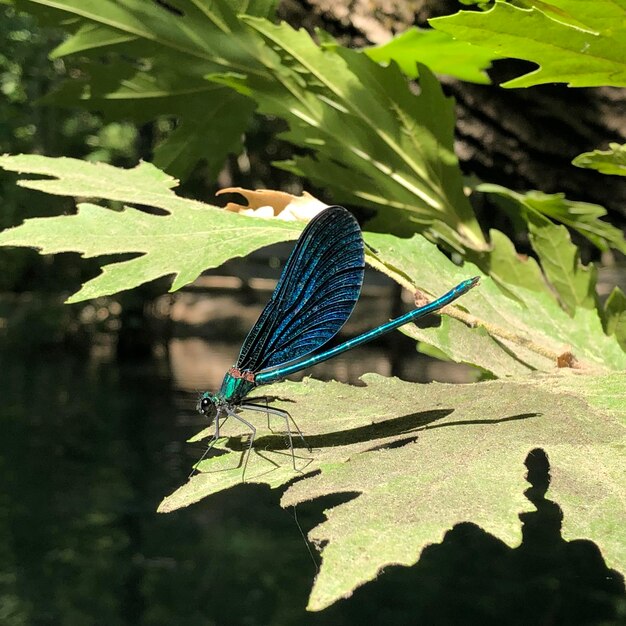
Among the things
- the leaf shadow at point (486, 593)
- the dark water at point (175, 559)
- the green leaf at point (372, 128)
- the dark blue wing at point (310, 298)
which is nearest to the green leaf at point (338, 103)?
the green leaf at point (372, 128)

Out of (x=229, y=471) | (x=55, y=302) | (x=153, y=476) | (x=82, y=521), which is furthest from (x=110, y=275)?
(x=55, y=302)

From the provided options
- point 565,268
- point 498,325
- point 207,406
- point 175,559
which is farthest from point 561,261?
point 175,559

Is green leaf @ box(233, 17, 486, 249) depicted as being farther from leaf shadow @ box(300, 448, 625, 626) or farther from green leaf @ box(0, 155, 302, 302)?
leaf shadow @ box(300, 448, 625, 626)

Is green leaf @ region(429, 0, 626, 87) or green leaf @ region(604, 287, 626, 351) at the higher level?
green leaf @ region(429, 0, 626, 87)

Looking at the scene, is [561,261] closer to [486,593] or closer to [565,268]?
[565,268]

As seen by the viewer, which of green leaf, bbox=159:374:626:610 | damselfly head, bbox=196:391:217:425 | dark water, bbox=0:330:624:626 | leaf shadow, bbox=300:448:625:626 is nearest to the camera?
green leaf, bbox=159:374:626:610

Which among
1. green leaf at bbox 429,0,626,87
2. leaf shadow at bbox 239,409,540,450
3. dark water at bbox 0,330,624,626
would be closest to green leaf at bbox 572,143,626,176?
green leaf at bbox 429,0,626,87

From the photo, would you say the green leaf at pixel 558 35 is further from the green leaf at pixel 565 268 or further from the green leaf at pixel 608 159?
the green leaf at pixel 565 268
